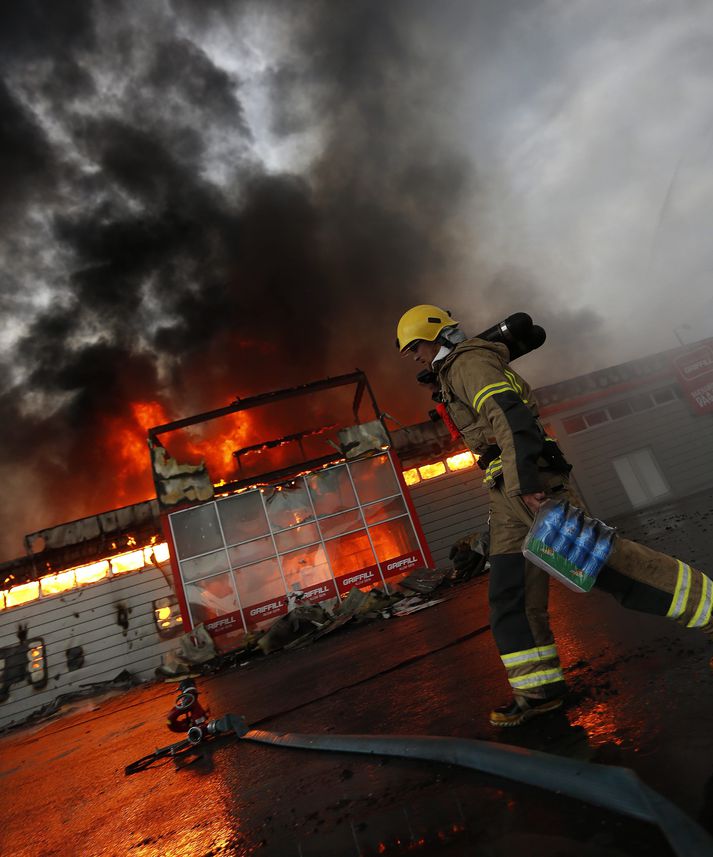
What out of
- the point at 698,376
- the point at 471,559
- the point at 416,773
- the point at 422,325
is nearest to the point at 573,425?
the point at 698,376

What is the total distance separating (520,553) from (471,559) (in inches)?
316

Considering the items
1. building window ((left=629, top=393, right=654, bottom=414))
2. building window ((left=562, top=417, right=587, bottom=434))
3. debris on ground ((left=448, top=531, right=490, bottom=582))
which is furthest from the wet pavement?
building window ((left=629, top=393, right=654, bottom=414))

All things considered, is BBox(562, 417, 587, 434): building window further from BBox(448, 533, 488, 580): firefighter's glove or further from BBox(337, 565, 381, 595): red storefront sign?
BBox(337, 565, 381, 595): red storefront sign

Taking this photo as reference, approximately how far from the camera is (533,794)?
4.33ft

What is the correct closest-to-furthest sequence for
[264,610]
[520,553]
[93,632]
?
1. [520,553]
2. [264,610]
3. [93,632]

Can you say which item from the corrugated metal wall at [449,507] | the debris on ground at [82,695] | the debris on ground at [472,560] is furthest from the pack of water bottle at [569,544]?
the corrugated metal wall at [449,507]

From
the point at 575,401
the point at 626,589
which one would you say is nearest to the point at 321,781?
the point at 626,589

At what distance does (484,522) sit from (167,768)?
11944mm

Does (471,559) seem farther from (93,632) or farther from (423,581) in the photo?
(93,632)

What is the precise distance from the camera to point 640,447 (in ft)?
53.1

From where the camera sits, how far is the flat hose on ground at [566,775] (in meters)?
0.93

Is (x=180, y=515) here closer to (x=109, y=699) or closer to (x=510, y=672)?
(x=109, y=699)

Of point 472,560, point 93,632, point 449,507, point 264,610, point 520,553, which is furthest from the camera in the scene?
point 449,507

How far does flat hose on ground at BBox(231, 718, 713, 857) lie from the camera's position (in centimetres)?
93
